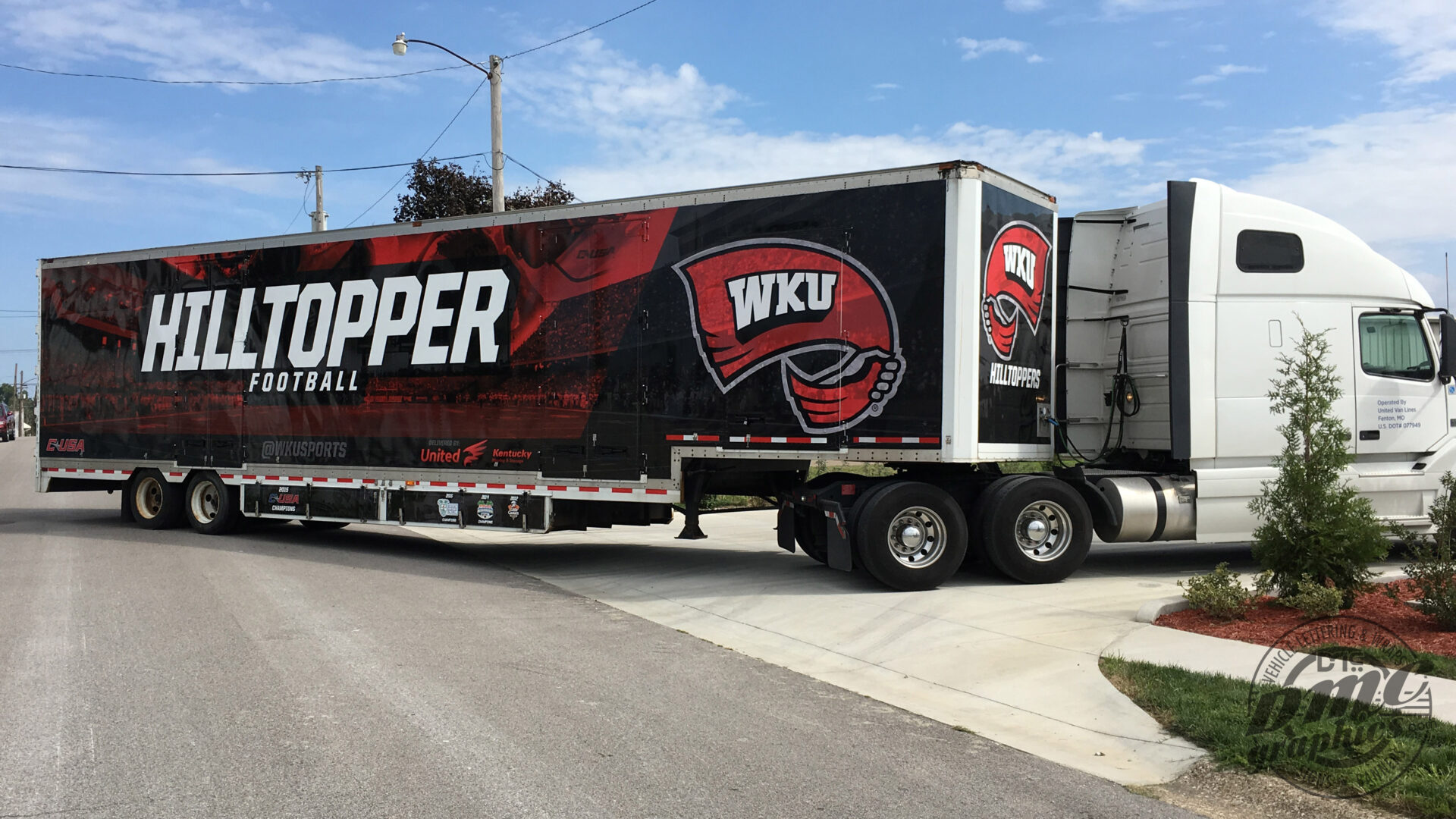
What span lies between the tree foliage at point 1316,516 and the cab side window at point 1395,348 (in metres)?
3.16

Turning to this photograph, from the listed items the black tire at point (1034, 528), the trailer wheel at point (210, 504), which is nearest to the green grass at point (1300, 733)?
the black tire at point (1034, 528)

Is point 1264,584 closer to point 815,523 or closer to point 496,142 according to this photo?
point 815,523

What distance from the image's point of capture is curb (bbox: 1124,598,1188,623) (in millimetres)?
8555

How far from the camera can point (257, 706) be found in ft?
20.1

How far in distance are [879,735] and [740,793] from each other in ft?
4.31

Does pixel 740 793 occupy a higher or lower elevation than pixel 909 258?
lower

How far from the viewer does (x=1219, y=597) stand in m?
8.19

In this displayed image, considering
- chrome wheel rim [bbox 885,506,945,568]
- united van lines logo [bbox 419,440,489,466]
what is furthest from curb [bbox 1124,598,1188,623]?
united van lines logo [bbox 419,440,489,466]

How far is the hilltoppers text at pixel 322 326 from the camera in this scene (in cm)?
1257

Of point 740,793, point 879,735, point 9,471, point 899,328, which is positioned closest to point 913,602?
point 899,328

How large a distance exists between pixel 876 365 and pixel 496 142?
11.3 m

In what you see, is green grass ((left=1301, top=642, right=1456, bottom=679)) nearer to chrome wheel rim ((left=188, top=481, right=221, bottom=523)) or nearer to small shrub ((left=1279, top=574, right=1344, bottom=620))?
small shrub ((left=1279, top=574, right=1344, bottom=620))

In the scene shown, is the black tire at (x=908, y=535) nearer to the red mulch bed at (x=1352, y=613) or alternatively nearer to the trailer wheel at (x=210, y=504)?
the red mulch bed at (x=1352, y=613)

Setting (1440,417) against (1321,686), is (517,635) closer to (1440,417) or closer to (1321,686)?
(1321,686)
